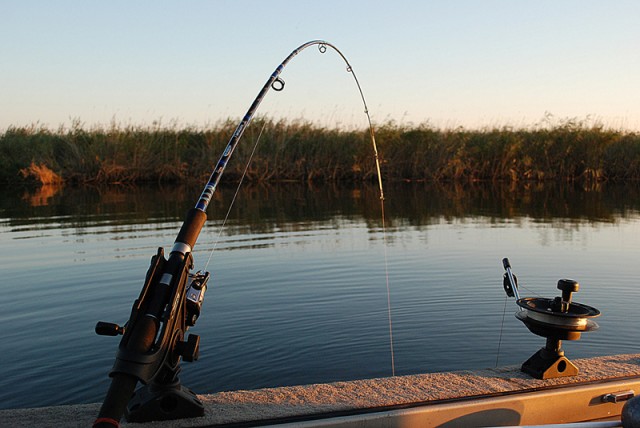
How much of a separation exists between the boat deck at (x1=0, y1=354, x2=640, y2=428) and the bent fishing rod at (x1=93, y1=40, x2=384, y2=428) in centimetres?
11

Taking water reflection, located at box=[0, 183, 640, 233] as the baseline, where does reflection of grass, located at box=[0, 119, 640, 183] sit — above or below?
above

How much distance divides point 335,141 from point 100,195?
11.0 meters

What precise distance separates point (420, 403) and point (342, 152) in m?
27.4

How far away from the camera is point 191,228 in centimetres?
320

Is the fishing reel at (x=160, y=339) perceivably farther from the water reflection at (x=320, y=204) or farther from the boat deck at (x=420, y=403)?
the water reflection at (x=320, y=204)

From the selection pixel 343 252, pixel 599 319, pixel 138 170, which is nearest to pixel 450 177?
pixel 138 170

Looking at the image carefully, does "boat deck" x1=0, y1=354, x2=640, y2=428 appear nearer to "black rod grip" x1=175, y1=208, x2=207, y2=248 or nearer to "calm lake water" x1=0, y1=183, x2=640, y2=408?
"black rod grip" x1=175, y1=208, x2=207, y2=248

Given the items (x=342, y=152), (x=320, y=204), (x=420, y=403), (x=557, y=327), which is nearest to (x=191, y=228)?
(x=420, y=403)

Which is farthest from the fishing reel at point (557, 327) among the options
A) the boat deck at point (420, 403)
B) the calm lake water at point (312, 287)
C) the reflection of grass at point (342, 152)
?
the reflection of grass at point (342, 152)

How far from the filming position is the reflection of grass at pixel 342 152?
2936 cm

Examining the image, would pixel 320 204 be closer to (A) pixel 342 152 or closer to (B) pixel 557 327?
Result: (A) pixel 342 152

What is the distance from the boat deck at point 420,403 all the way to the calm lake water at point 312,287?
148cm

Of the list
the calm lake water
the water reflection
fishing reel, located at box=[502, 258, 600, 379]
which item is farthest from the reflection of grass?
fishing reel, located at box=[502, 258, 600, 379]

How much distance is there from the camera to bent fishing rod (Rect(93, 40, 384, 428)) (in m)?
2.70
